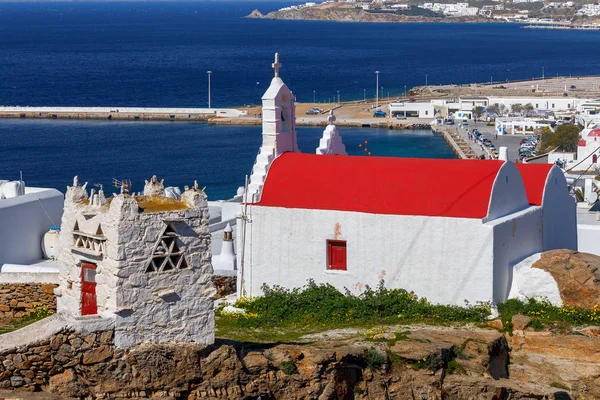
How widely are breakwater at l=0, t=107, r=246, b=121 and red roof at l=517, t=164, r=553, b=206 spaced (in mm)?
98784

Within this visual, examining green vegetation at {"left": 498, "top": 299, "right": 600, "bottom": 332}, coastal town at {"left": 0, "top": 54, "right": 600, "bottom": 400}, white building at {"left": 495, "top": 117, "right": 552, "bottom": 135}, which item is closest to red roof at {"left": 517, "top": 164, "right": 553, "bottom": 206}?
coastal town at {"left": 0, "top": 54, "right": 600, "bottom": 400}

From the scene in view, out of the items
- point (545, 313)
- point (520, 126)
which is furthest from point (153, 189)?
point (520, 126)

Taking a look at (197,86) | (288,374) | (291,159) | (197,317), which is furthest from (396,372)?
(197,86)

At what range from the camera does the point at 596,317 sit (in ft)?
73.5

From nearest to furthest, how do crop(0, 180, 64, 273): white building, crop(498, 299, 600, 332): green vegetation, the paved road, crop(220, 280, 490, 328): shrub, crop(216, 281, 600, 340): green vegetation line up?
1. crop(216, 281, 600, 340): green vegetation
2. crop(220, 280, 490, 328): shrub
3. crop(498, 299, 600, 332): green vegetation
4. crop(0, 180, 64, 273): white building
5. the paved road

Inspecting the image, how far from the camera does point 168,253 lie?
1602 cm

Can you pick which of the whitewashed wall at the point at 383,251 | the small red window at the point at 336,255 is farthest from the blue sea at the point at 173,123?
the small red window at the point at 336,255

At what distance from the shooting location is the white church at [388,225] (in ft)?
74.4

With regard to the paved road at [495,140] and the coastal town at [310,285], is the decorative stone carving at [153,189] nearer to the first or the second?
the coastal town at [310,285]

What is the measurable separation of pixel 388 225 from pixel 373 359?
4.67 meters

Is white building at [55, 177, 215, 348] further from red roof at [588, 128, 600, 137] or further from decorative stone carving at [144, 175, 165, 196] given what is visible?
red roof at [588, 128, 600, 137]

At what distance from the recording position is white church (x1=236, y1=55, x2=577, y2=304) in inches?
893

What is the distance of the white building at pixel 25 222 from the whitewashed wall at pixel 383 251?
593 cm

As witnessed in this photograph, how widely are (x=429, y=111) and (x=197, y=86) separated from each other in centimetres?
4759
